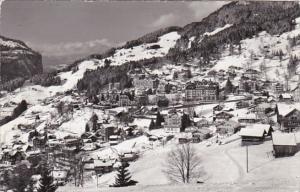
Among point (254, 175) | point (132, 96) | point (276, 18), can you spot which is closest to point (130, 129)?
point (132, 96)

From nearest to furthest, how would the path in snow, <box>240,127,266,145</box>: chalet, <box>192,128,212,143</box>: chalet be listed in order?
the path in snow < <box>240,127,266,145</box>: chalet < <box>192,128,212,143</box>: chalet

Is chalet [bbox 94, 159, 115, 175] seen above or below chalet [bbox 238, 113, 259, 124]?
below

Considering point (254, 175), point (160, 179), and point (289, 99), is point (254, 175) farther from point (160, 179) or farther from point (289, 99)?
point (289, 99)

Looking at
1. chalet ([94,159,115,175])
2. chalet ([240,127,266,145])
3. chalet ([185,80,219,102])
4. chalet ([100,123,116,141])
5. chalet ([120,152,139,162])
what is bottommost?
chalet ([94,159,115,175])

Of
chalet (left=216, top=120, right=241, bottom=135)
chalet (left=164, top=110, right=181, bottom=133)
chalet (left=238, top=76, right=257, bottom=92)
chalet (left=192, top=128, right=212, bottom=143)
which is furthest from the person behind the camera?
chalet (left=238, top=76, right=257, bottom=92)

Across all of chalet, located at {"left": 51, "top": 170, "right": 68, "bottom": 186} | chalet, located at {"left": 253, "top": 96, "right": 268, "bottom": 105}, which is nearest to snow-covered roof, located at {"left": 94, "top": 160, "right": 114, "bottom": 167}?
chalet, located at {"left": 51, "top": 170, "right": 68, "bottom": 186}

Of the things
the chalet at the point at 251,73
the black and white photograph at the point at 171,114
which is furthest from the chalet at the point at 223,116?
the chalet at the point at 251,73

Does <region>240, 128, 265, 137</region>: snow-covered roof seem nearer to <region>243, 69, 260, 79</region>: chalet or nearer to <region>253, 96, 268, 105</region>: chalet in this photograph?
<region>253, 96, 268, 105</region>: chalet

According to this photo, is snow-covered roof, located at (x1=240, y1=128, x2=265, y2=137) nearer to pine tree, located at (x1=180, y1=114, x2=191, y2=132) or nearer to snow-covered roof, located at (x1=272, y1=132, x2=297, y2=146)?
snow-covered roof, located at (x1=272, y1=132, x2=297, y2=146)

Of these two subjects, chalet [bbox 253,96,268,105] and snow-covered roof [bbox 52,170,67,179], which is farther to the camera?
chalet [bbox 253,96,268,105]

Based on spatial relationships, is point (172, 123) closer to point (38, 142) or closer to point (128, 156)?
point (128, 156)

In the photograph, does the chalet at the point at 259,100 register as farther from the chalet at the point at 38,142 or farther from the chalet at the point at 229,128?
the chalet at the point at 38,142

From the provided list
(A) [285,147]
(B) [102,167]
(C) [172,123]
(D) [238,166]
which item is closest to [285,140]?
(A) [285,147]
